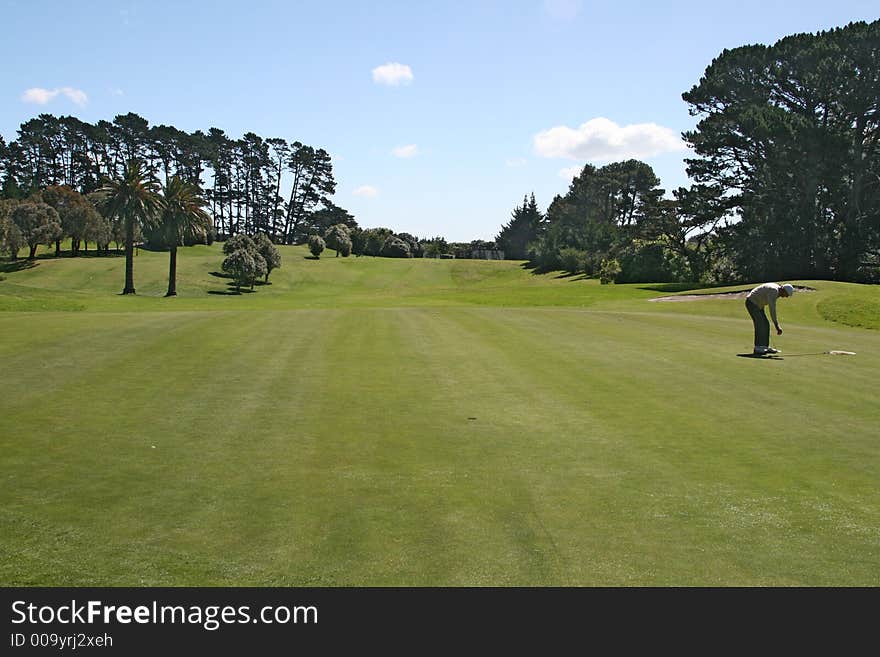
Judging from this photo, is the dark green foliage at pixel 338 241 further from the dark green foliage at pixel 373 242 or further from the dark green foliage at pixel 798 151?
the dark green foliage at pixel 798 151

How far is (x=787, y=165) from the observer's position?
68312 mm

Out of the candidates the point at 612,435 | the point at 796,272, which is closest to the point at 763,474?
the point at 612,435

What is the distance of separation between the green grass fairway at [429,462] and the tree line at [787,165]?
2053 inches

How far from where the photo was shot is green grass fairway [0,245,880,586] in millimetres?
7016

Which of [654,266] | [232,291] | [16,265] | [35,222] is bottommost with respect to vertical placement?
[232,291]

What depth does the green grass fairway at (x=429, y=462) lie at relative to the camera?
702 centimetres

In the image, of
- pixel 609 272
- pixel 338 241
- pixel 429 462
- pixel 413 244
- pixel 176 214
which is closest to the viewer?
pixel 429 462

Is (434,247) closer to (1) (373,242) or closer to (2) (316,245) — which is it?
(1) (373,242)

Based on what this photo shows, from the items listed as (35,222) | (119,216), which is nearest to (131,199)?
(119,216)

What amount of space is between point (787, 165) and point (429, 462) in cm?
6854

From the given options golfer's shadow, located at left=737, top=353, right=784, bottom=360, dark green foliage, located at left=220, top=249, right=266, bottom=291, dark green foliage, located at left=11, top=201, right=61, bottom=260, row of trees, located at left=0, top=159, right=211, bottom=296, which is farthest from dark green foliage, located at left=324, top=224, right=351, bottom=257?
golfer's shadow, located at left=737, top=353, right=784, bottom=360

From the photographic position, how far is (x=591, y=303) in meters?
53.8

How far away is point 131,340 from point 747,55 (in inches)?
2752
